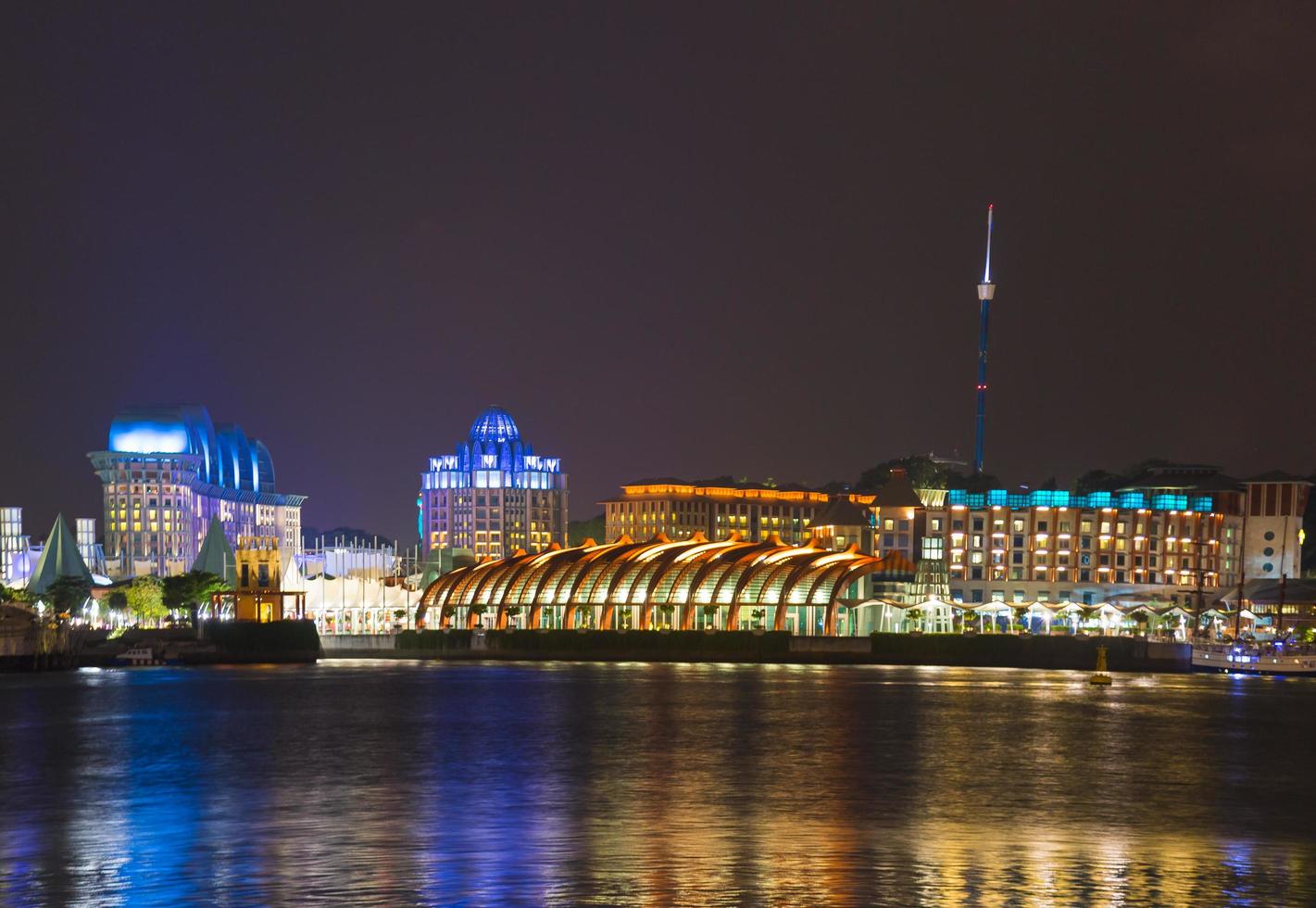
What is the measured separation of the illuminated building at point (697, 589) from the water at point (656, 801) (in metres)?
71.4

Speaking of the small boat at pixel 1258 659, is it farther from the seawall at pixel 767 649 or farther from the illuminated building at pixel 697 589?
the illuminated building at pixel 697 589

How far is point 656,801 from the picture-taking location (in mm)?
53469

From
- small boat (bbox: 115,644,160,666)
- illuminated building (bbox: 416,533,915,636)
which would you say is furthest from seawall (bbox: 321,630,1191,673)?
small boat (bbox: 115,644,160,666)

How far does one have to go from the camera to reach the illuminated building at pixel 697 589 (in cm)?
18125

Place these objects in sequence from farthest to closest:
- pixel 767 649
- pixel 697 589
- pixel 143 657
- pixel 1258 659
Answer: pixel 697 589 < pixel 767 649 < pixel 143 657 < pixel 1258 659

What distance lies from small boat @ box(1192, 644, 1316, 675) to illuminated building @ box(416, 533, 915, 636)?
102 feet

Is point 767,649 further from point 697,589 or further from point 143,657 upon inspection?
point 143,657

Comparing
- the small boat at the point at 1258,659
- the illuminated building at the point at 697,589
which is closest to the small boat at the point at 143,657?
the illuminated building at the point at 697,589

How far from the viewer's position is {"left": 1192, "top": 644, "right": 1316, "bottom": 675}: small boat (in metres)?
159

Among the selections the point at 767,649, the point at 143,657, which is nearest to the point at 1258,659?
the point at 767,649

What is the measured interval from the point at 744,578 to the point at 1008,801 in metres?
129

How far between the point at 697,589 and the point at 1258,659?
54.2 meters

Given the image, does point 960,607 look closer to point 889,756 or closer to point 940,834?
point 889,756

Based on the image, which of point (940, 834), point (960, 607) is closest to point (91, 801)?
point (940, 834)
